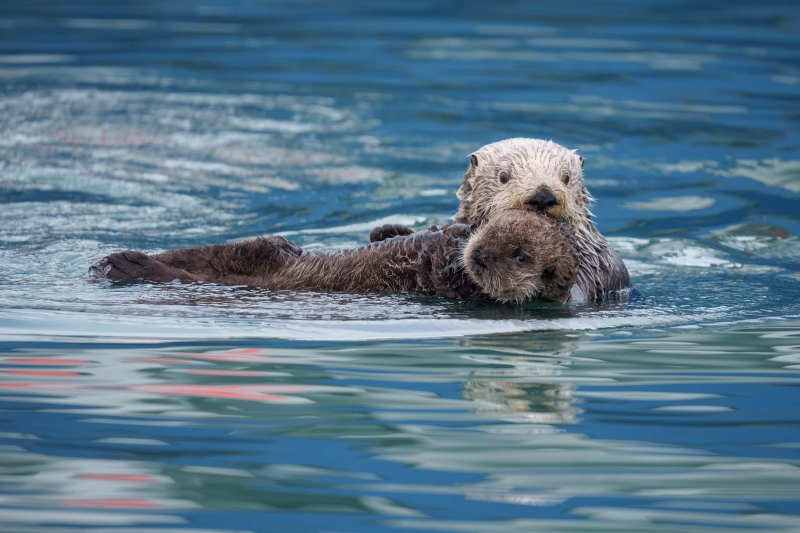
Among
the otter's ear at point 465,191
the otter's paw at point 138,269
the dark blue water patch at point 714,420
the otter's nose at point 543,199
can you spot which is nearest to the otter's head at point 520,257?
the otter's nose at point 543,199

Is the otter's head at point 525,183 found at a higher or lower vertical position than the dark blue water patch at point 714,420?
higher

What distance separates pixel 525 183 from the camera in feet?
15.5

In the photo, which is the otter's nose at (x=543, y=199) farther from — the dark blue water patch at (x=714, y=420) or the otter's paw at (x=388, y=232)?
the dark blue water patch at (x=714, y=420)

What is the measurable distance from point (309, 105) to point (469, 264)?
6.72 m

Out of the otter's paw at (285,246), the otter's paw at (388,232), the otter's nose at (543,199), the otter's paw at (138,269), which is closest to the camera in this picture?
the otter's nose at (543,199)

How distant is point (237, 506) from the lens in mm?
2564

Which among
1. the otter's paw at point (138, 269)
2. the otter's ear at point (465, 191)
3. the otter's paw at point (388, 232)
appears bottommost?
the otter's paw at point (138, 269)

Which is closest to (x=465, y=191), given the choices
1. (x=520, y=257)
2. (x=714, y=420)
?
(x=520, y=257)

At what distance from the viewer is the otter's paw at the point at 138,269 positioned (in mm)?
4750

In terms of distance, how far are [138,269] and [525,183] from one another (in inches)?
66.5

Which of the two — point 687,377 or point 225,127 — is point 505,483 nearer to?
point 687,377

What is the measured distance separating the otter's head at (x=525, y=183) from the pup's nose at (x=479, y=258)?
1.39 feet

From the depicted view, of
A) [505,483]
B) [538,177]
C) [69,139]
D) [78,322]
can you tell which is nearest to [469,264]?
[538,177]

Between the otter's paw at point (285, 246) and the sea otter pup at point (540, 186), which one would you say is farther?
the otter's paw at point (285, 246)
